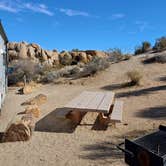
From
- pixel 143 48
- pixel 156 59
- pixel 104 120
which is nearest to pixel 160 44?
pixel 143 48

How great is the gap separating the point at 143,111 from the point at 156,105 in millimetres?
964

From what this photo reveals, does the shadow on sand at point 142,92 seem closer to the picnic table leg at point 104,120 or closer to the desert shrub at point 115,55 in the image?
the picnic table leg at point 104,120

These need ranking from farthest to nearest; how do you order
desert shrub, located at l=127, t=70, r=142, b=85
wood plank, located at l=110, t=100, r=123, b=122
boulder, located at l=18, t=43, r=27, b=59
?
boulder, located at l=18, t=43, r=27, b=59
desert shrub, located at l=127, t=70, r=142, b=85
wood plank, located at l=110, t=100, r=123, b=122

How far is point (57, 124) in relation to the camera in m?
8.97

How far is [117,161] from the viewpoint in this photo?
5832mm

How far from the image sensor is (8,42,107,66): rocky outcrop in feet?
127

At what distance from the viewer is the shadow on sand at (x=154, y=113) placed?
9.31 metres

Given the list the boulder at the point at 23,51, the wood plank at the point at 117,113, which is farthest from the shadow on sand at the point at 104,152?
the boulder at the point at 23,51

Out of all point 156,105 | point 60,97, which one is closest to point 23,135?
point 156,105

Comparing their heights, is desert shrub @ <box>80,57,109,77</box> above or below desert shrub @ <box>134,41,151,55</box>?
below

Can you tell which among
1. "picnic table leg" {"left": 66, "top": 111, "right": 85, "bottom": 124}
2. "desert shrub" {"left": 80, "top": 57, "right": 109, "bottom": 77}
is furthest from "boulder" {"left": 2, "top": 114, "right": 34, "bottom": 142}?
"desert shrub" {"left": 80, "top": 57, "right": 109, "bottom": 77}

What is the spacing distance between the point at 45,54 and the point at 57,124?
33636 millimetres

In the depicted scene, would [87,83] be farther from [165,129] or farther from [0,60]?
[165,129]

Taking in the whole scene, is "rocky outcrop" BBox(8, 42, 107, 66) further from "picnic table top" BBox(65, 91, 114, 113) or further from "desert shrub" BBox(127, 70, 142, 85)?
"picnic table top" BBox(65, 91, 114, 113)
